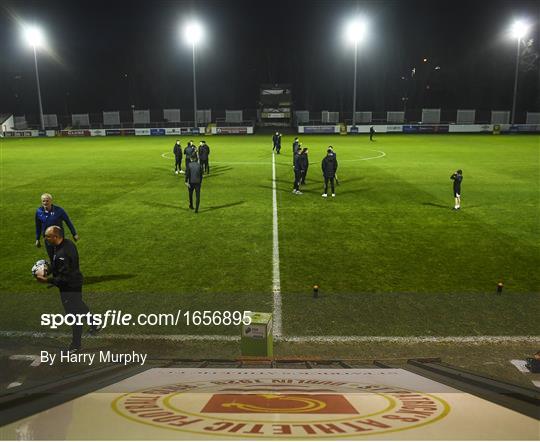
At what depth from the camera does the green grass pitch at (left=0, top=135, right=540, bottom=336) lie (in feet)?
30.9

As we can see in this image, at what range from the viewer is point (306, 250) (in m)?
13.4

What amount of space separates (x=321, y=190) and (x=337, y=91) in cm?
7555

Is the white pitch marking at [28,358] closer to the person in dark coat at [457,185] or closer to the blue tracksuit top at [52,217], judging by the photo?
the blue tracksuit top at [52,217]

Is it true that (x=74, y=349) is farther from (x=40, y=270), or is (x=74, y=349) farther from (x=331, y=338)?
(x=331, y=338)

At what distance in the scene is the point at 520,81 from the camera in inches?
3438

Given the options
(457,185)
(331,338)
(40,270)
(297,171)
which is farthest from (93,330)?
(457,185)

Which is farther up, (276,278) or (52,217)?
(52,217)

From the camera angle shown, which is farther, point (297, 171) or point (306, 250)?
point (297, 171)

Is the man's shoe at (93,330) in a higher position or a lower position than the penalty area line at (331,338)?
higher

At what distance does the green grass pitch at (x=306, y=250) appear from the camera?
943cm

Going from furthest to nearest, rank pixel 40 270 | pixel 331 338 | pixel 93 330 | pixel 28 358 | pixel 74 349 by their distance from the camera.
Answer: pixel 93 330 → pixel 331 338 → pixel 74 349 → pixel 28 358 → pixel 40 270

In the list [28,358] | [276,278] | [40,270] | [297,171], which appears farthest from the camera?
[297,171]

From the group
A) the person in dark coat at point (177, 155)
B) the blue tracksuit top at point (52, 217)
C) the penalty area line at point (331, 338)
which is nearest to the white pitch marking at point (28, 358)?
the penalty area line at point (331, 338)

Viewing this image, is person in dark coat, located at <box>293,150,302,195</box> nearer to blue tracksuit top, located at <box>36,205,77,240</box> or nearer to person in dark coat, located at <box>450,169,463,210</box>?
person in dark coat, located at <box>450,169,463,210</box>
